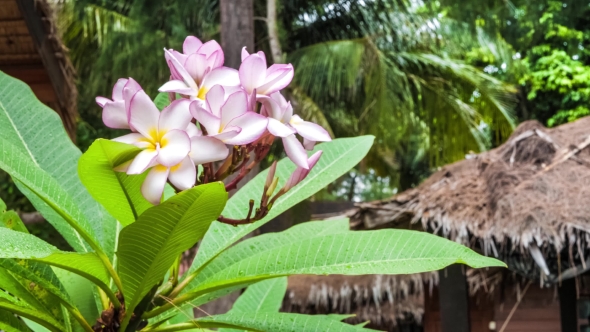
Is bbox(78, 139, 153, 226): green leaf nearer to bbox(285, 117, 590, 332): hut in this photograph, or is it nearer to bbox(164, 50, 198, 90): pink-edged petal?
bbox(164, 50, 198, 90): pink-edged petal

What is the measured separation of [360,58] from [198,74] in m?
6.17

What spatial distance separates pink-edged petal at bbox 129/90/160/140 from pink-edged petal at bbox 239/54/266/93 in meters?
0.07

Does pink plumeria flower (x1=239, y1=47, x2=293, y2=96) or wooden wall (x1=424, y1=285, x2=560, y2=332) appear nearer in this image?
pink plumeria flower (x1=239, y1=47, x2=293, y2=96)

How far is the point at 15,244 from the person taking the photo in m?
0.41

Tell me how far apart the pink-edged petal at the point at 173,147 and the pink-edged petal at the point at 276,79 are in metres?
0.07

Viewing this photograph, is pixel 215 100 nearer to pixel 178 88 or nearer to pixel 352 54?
pixel 178 88

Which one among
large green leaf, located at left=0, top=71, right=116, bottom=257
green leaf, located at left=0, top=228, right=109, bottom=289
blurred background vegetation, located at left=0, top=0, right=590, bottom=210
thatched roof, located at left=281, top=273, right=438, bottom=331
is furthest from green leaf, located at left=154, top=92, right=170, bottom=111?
blurred background vegetation, located at left=0, top=0, right=590, bottom=210

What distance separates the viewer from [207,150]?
43cm

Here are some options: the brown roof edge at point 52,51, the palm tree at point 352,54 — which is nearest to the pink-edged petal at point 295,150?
the brown roof edge at point 52,51

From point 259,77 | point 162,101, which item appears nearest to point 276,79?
point 259,77

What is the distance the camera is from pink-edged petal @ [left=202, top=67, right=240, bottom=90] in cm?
47

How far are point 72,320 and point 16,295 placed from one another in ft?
0.19

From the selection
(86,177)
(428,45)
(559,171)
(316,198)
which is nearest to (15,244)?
(86,177)

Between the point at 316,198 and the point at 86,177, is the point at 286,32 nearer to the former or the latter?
the point at 316,198
